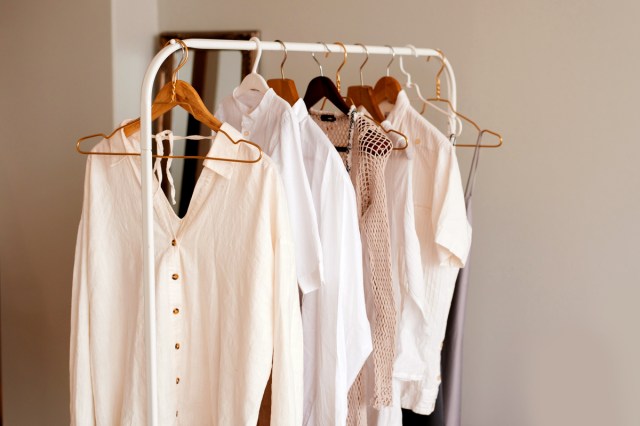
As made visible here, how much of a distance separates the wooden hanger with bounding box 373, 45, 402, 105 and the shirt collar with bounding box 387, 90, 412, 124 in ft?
0.09

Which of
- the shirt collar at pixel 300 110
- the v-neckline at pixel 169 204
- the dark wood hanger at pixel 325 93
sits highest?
the dark wood hanger at pixel 325 93

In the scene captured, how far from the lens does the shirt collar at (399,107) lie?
6.30 ft

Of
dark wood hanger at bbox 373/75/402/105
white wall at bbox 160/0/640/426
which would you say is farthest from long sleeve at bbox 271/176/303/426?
white wall at bbox 160/0/640/426

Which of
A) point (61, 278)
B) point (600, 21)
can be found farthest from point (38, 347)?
point (600, 21)

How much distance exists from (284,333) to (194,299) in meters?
0.23

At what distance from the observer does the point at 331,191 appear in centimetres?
162

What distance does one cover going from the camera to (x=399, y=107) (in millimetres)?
1927

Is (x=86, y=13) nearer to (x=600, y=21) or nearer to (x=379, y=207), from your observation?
(x=379, y=207)

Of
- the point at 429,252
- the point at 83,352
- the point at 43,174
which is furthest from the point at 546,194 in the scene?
the point at 43,174

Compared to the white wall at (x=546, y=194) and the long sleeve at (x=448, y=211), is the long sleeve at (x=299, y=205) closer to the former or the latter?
the long sleeve at (x=448, y=211)

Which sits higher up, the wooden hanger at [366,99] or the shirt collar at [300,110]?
the wooden hanger at [366,99]

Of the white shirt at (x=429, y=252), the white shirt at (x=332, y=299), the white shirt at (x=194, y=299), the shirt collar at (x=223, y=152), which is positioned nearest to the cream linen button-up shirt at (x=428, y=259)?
the white shirt at (x=429, y=252)

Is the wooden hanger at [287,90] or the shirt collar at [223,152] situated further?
the wooden hanger at [287,90]

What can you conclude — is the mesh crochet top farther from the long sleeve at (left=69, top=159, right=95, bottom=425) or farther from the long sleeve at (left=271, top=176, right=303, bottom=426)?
the long sleeve at (left=69, top=159, right=95, bottom=425)
